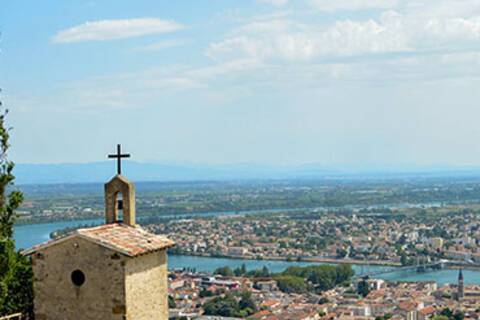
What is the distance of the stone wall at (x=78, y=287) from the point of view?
6527mm

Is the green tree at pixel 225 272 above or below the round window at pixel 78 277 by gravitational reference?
below

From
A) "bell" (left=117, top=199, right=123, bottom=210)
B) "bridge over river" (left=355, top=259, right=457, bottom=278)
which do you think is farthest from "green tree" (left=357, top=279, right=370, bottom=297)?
"bell" (left=117, top=199, right=123, bottom=210)

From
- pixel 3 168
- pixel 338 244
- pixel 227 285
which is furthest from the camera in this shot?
pixel 338 244

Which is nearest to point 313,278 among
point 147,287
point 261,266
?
point 261,266

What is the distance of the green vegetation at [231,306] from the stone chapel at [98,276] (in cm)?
3183

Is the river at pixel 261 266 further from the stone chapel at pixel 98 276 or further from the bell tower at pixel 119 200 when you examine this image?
the stone chapel at pixel 98 276

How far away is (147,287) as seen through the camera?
6875 mm

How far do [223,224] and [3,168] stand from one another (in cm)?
8350

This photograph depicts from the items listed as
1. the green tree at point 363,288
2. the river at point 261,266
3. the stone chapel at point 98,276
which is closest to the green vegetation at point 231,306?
the green tree at point 363,288

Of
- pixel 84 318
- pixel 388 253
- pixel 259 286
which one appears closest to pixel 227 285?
pixel 259 286

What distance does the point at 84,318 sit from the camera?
662 cm

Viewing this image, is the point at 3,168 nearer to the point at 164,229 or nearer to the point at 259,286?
the point at 259,286

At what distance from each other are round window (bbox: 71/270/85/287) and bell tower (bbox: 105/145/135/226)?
3.18ft

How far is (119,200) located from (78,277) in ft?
3.95
